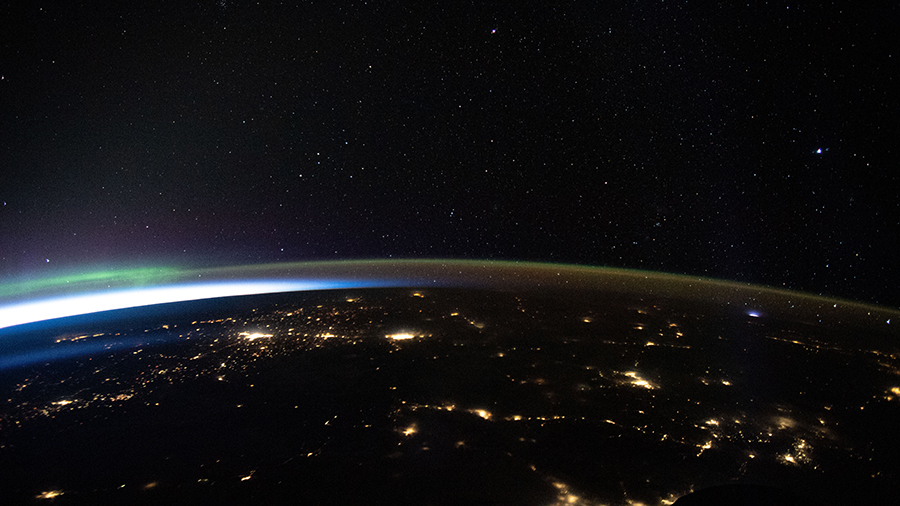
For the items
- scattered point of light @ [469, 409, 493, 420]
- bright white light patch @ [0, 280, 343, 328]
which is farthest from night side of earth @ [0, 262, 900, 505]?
bright white light patch @ [0, 280, 343, 328]

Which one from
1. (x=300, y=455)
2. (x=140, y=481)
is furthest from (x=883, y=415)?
(x=140, y=481)

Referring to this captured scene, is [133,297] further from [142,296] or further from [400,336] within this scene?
[400,336]

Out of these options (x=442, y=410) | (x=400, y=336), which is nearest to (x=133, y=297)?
(x=400, y=336)

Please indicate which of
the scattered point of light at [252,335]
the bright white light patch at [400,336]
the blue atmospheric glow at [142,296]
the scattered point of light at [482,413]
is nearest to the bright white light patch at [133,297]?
the blue atmospheric glow at [142,296]

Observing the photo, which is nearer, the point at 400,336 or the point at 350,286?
the point at 400,336

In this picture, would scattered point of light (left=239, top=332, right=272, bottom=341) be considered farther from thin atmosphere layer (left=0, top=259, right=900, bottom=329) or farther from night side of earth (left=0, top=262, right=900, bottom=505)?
thin atmosphere layer (left=0, top=259, right=900, bottom=329)

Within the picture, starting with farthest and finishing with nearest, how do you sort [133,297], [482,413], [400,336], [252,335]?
[133,297] → [252,335] → [400,336] → [482,413]
